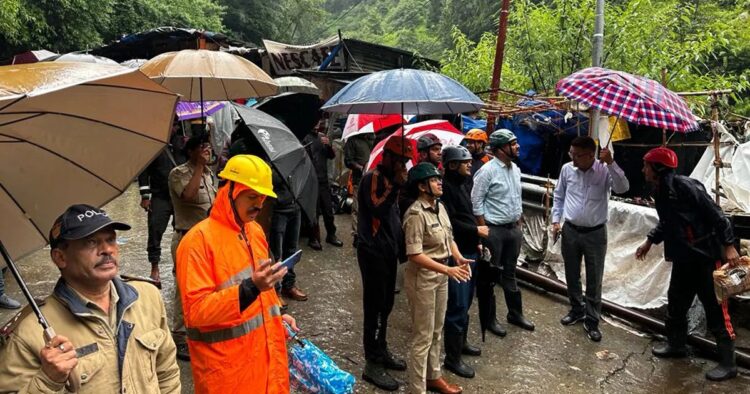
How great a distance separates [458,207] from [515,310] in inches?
66.9

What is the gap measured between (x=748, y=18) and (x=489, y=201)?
1364 cm

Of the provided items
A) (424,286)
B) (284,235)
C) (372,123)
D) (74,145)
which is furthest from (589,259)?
(74,145)

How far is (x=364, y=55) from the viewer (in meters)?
13.2

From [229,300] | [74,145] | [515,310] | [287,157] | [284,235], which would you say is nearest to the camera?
[74,145]

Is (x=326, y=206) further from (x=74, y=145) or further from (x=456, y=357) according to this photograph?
(x=74, y=145)

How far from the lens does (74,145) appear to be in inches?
80.7

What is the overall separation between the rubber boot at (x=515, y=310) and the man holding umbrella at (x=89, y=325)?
4.17 meters

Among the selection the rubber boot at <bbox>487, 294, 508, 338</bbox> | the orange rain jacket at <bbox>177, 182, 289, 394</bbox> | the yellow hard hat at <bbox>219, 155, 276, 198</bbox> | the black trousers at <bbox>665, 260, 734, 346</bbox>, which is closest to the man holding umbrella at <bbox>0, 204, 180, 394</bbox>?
the orange rain jacket at <bbox>177, 182, 289, 394</bbox>

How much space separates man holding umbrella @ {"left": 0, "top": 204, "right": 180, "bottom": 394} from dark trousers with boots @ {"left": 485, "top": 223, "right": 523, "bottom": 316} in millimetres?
3719

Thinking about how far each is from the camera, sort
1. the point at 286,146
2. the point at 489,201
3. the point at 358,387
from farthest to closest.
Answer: the point at 489,201 < the point at 358,387 < the point at 286,146

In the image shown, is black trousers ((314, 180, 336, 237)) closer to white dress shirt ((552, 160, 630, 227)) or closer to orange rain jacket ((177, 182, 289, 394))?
white dress shirt ((552, 160, 630, 227))

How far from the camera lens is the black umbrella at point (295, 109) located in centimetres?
485

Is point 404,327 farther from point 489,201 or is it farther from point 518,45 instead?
point 518,45

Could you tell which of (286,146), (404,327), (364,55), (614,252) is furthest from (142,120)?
(364,55)
